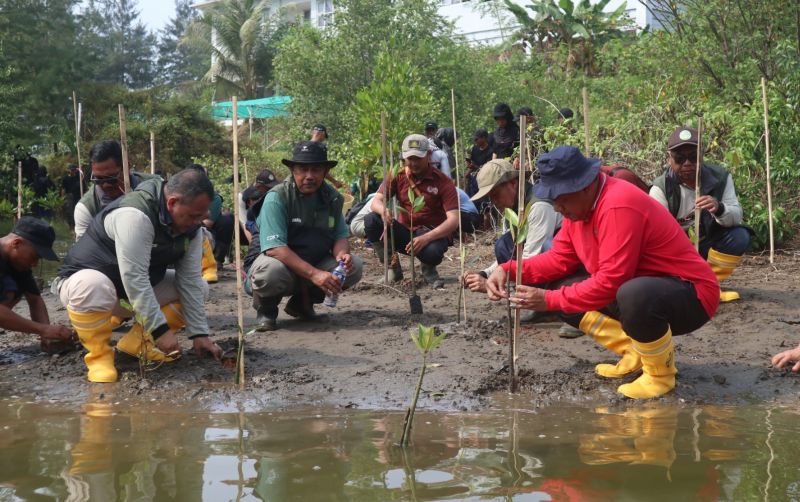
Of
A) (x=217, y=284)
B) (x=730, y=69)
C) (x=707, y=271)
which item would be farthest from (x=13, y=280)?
(x=730, y=69)

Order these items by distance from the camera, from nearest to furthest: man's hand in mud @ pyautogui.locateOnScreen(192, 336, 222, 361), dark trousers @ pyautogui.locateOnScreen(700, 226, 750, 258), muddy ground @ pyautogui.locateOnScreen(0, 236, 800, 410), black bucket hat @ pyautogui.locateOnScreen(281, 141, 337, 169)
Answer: muddy ground @ pyautogui.locateOnScreen(0, 236, 800, 410) < man's hand in mud @ pyautogui.locateOnScreen(192, 336, 222, 361) < black bucket hat @ pyautogui.locateOnScreen(281, 141, 337, 169) < dark trousers @ pyautogui.locateOnScreen(700, 226, 750, 258)

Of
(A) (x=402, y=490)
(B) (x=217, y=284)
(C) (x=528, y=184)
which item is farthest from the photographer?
(B) (x=217, y=284)

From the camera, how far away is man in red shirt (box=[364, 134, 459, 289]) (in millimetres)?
7422

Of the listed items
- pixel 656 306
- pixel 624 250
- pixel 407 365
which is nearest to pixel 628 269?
pixel 624 250

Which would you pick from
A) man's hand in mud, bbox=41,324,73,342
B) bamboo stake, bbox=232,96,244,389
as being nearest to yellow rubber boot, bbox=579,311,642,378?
bamboo stake, bbox=232,96,244,389

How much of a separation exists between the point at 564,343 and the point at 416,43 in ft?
49.4

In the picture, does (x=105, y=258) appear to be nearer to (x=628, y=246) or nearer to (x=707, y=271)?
(x=628, y=246)

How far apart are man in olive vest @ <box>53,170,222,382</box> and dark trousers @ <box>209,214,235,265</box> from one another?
4569mm

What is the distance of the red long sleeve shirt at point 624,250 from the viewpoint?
4109 millimetres

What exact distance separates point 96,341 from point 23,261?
3.03 ft

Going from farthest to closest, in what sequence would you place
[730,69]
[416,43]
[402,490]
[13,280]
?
[416,43]
[730,69]
[13,280]
[402,490]

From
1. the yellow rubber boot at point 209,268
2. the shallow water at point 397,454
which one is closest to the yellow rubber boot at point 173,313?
the shallow water at point 397,454

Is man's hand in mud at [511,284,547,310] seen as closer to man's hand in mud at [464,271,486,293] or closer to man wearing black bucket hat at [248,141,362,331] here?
man's hand in mud at [464,271,486,293]

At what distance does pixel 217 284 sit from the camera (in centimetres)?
912
